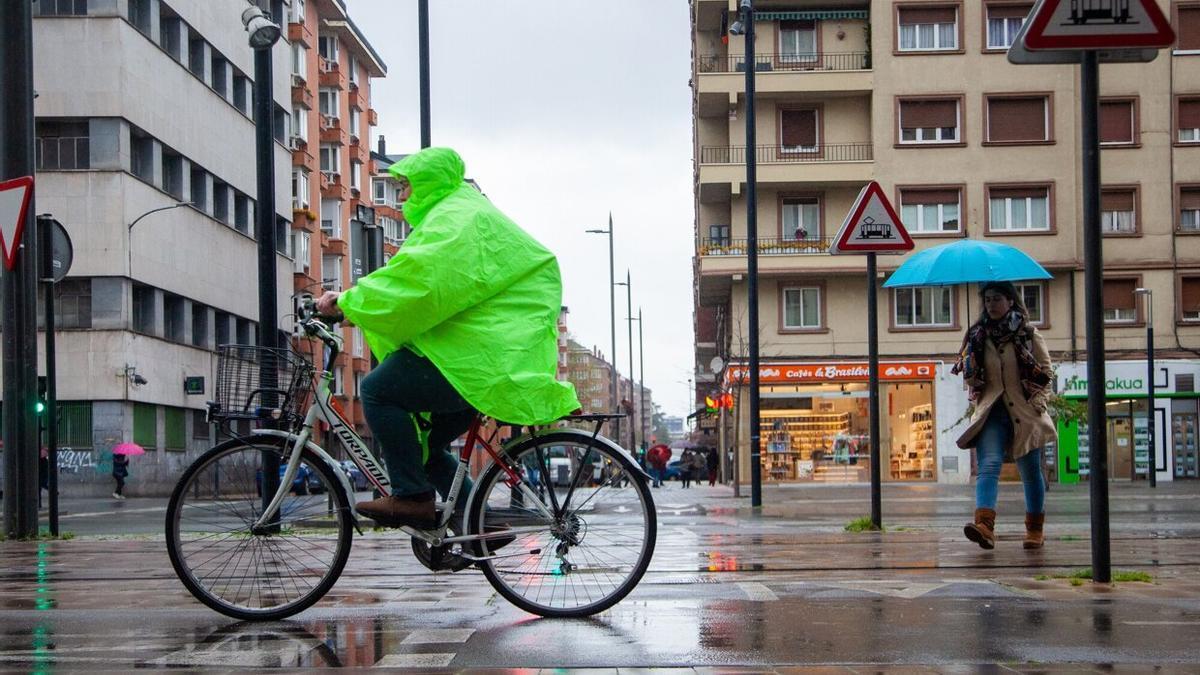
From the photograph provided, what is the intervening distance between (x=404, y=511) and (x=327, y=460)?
467 millimetres

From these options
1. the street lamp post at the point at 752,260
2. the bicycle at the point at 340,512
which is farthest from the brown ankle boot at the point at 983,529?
the street lamp post at the point at 752,260

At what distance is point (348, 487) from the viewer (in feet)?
20.3

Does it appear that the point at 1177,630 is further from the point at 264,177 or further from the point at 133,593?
the point at 264,177

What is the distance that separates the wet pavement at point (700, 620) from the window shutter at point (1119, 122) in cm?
4009

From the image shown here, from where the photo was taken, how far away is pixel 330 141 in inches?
2751

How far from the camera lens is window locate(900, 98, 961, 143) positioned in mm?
47312

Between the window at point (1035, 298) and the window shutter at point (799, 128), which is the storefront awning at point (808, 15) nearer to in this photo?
the window shutter at point (799, 128)

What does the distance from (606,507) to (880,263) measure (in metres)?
41.6

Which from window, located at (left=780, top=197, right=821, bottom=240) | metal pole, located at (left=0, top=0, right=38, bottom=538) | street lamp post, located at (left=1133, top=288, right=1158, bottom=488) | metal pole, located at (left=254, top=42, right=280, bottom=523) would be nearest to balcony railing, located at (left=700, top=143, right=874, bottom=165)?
window, located at (left=780, top=197, right=821, bottom=240)

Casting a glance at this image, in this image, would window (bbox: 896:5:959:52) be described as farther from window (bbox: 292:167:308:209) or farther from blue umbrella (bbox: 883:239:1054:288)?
blue umbrella (bbox: 883:239:1054:288)

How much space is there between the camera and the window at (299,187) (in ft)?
206

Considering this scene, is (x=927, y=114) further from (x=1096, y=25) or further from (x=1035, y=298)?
(x=1096, y=25)

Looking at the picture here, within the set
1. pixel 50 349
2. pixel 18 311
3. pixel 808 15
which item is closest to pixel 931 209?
pixel 808 15

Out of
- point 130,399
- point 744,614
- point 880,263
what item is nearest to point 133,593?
point 744,614
